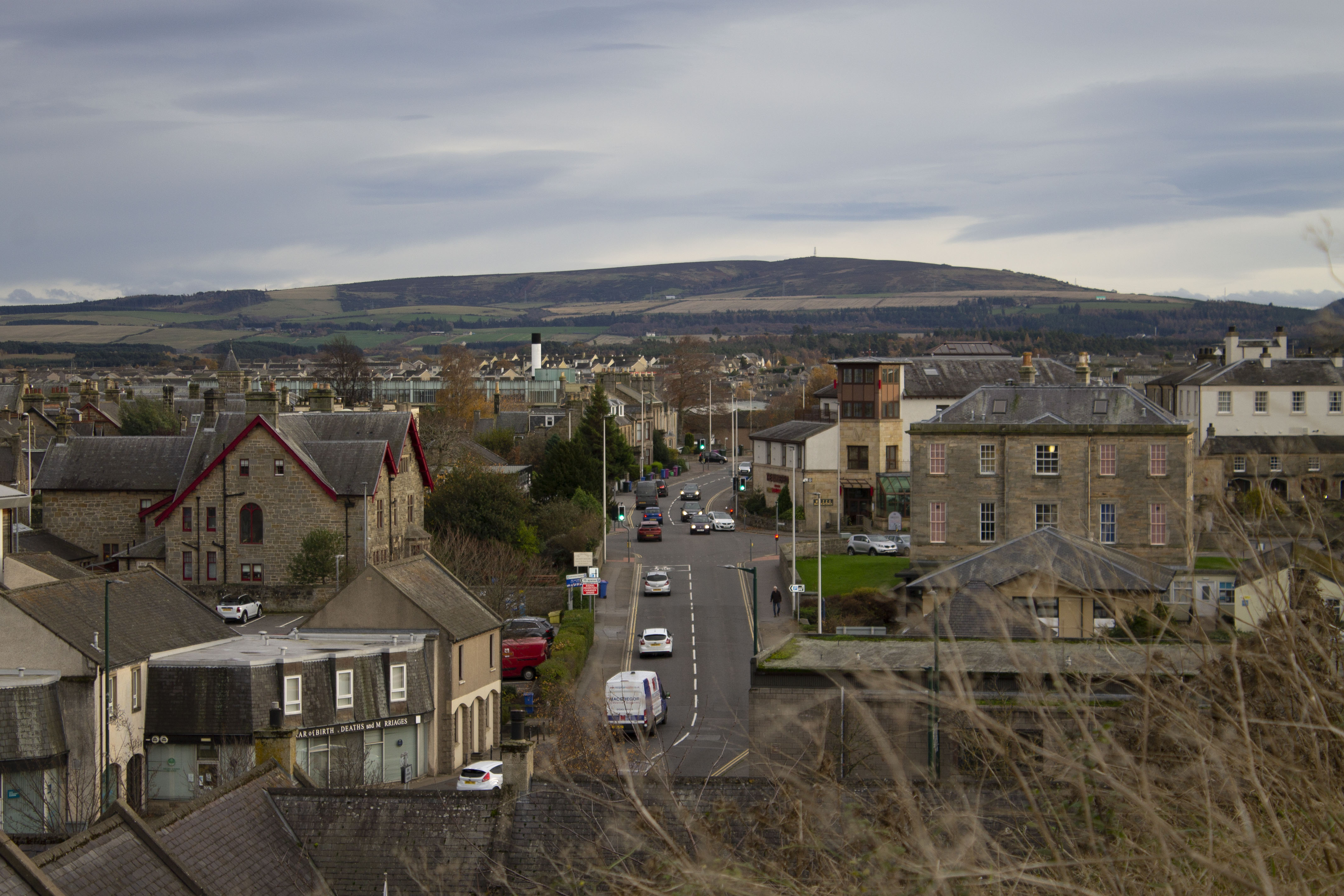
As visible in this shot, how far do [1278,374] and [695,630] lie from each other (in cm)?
4948

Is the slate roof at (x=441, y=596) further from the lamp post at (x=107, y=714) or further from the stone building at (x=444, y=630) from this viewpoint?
the lamp post at (x=107, y=714)

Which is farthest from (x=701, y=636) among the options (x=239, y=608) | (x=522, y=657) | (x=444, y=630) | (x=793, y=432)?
(x=793, y=432)

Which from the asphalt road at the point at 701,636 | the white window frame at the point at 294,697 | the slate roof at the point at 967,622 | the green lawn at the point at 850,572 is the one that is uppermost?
the slate roof at the point at 967,622

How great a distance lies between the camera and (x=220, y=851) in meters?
19.6

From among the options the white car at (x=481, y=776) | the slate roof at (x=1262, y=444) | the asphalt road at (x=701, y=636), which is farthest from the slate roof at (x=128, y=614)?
the slate roof at (x=1262, y=444)

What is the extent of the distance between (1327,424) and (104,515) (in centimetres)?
6819

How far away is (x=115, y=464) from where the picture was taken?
62750 mm

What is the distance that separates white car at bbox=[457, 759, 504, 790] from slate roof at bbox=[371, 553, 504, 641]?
17.5 feet

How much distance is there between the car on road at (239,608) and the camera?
5319 cm

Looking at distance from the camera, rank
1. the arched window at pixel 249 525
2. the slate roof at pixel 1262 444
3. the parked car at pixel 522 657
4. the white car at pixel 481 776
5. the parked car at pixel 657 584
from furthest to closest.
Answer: the slate roof at pixel 1262 444 → the parked car at pixel 657 584 → the arched window at pixel 249 525 → the parked car at pixel 522 657 → the white car at pixel 481 776

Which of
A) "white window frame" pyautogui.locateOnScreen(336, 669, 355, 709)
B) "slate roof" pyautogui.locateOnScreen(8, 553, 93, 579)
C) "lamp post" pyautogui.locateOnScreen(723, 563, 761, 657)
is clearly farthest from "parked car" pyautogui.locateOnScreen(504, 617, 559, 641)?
"slate roof" pyautogui.locateOnScreen(8, 553, 93, 579)

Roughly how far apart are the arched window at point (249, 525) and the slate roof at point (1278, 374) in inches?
2250

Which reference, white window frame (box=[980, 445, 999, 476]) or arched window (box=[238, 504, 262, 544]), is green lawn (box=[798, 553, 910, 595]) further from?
arched window (box=[238, 504, 262, 544])

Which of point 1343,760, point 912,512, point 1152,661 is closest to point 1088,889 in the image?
point 1152,661
